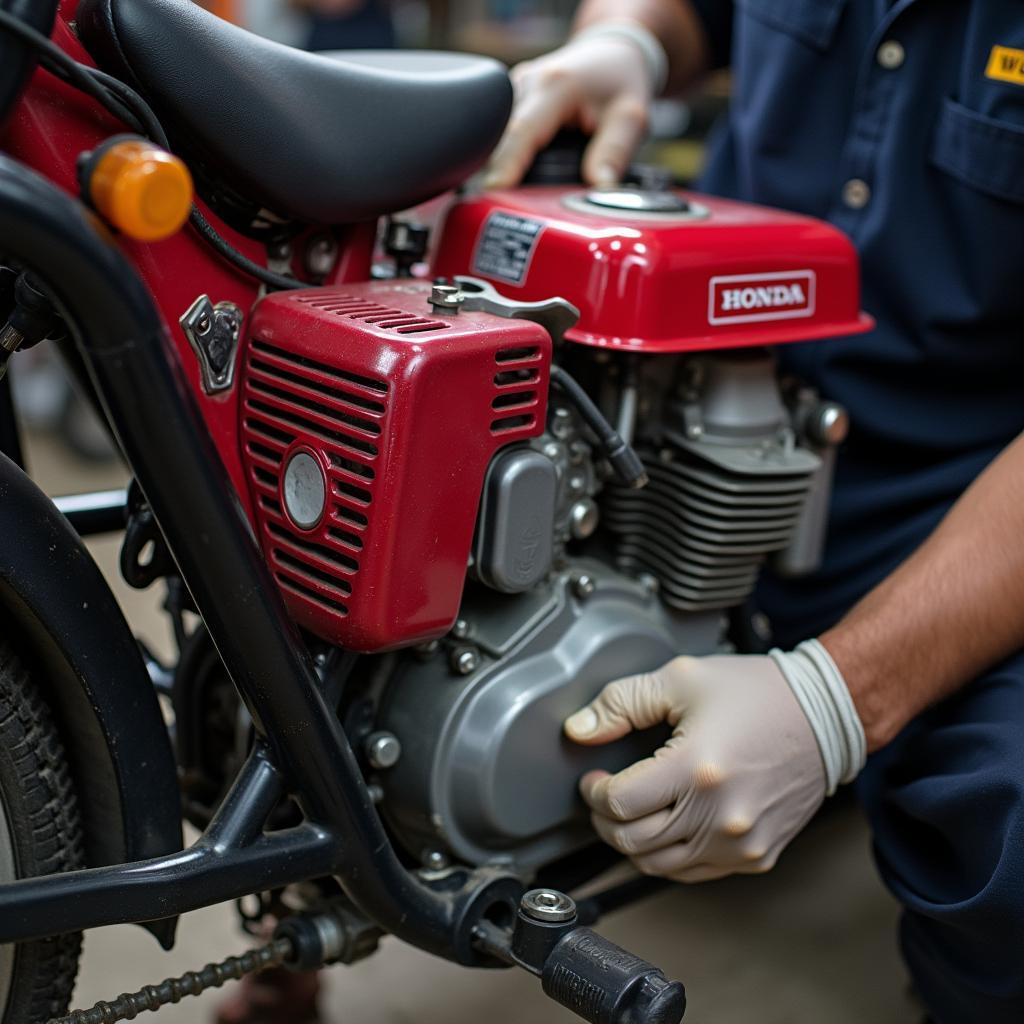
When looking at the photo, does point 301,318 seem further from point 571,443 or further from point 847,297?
point 847,297

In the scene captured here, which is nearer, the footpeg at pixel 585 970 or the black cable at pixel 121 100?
the black cable at pixel 121 100

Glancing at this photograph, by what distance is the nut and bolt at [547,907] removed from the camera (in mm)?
721

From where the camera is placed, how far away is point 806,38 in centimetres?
105

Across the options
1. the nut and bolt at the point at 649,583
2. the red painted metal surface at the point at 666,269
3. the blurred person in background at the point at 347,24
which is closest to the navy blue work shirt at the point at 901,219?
the red painted metal surface at the point at 666,269

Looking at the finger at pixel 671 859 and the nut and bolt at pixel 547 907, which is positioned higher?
the nut and bolt at pixel 547 907

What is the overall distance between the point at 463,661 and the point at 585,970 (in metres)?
0.20

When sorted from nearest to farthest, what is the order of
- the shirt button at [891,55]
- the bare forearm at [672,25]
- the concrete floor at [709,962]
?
the shirt button at [891,55] < the concrete floor at [709,962] < the bare forearm at [672,25]

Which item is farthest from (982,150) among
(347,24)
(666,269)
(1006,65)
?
(347,24)

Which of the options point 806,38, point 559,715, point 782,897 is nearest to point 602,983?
point 559,715

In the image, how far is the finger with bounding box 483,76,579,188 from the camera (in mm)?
1014

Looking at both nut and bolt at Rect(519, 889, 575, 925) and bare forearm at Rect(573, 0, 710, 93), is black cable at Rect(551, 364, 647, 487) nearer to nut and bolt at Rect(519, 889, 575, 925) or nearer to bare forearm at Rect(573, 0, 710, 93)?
nut and bolt at Rect(519, 889, 575, 925)

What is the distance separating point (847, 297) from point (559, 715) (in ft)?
1.26

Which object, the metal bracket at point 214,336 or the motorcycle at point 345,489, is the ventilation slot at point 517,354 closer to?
the motorcycle at point 345,489

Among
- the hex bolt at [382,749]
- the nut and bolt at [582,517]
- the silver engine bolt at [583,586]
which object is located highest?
the nut and bolt at [582,517]
